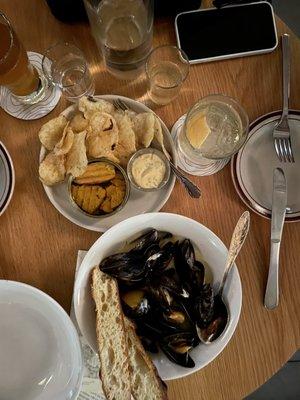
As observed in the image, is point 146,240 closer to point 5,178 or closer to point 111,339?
point 111,339

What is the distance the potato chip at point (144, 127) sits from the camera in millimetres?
854

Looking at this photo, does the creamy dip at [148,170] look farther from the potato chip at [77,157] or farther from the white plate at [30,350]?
the white plate at [30,350]

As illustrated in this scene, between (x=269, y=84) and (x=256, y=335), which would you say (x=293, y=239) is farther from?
(x=269, y=84)

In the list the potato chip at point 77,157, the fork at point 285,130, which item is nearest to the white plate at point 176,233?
the potato chip at point 77,157

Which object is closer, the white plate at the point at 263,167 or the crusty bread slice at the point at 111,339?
the crusty bread slice at the point at 111,339

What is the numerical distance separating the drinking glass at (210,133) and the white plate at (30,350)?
0.40 m

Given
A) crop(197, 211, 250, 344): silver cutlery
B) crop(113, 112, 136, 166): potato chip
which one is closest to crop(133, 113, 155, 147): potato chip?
crop(113, 112, 136, 166): potato chip

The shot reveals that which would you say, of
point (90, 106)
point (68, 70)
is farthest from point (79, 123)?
point (68, 70)

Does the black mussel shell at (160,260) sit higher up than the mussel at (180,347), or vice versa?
the black mussel shell at (160,260)

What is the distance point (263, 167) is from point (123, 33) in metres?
0.39

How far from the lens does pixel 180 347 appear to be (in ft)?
2.66

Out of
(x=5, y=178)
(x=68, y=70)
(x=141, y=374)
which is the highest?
(x=68, y=70)

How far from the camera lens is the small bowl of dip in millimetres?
867

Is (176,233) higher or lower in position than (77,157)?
lower
